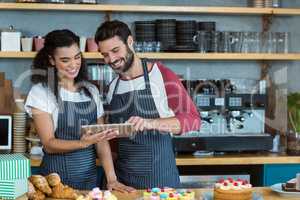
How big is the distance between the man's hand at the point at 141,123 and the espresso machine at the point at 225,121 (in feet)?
3.52

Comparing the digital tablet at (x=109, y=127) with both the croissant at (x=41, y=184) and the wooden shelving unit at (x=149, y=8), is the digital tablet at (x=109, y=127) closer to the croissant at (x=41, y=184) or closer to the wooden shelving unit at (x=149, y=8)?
the croissant at (x=41, y=184)

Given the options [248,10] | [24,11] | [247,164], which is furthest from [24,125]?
[248,10]

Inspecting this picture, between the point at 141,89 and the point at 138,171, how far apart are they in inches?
15.4

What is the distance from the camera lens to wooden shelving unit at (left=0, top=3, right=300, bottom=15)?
358 centimetres

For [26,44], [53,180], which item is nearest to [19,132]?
[26,44]

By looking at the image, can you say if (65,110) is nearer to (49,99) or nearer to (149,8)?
(49,99)

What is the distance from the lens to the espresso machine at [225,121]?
3.52 meters

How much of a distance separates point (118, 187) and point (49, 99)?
538 millimetres

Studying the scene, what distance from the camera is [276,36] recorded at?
384 cm

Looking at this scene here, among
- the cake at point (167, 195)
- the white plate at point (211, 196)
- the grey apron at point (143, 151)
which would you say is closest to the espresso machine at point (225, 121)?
the grey apron at point (143, 151)

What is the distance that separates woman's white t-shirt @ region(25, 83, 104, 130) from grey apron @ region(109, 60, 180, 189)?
0.11 meters

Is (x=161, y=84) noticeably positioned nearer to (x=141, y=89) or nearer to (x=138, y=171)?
(x=141, y=89)

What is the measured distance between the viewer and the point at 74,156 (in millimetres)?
2529

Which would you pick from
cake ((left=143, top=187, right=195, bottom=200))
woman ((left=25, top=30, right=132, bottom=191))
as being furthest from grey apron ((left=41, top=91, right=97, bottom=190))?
cake ((left=143, top=187, right=195, bottom=200))
